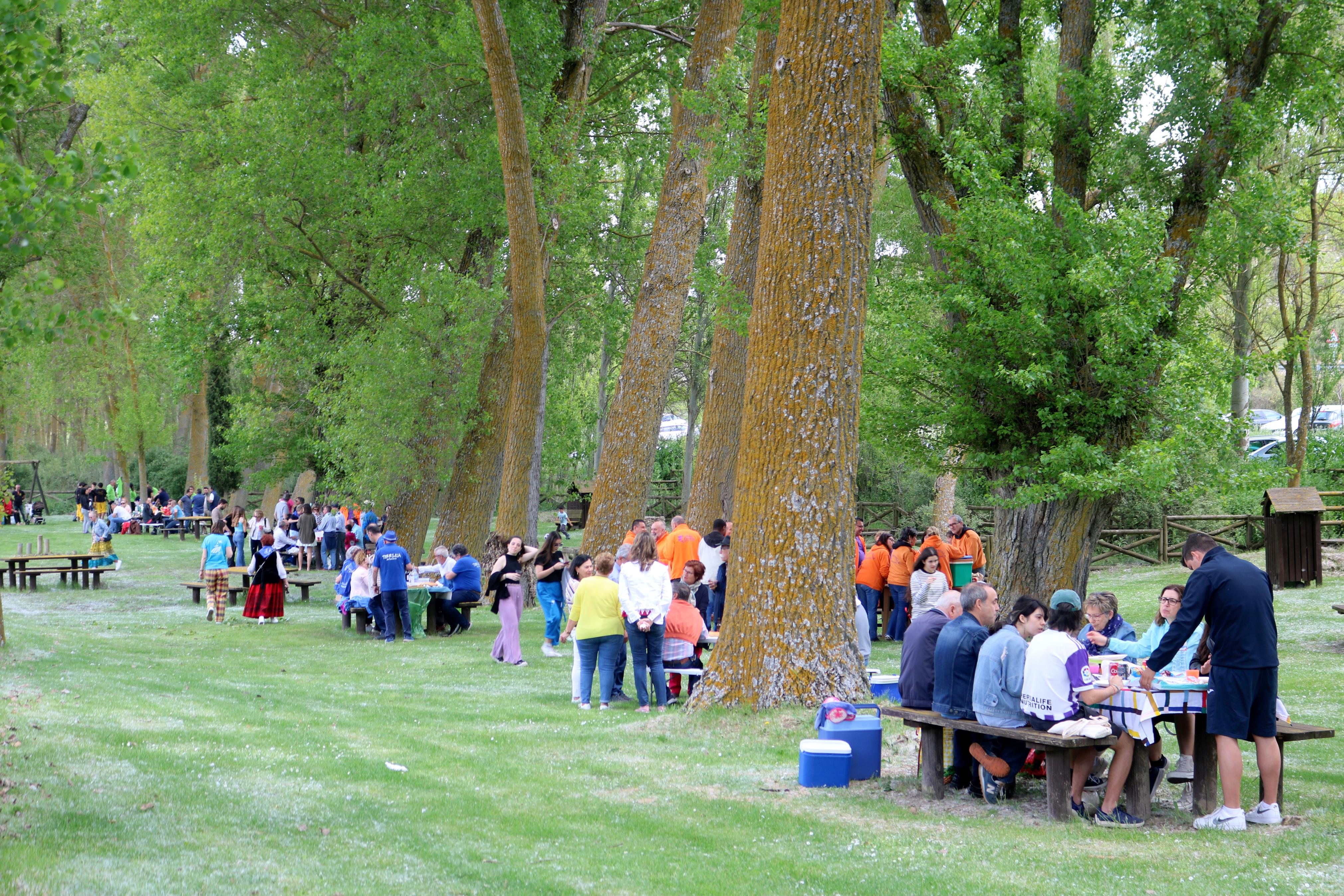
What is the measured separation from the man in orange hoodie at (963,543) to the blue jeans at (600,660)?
7286 millimetres

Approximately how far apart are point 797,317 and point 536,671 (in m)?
5.95

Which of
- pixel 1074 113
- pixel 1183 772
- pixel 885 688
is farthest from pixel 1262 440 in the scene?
pixel 1183 772

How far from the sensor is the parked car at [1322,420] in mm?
32812

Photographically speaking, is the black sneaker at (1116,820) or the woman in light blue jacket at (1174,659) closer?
the black sneaker at (1116,820)

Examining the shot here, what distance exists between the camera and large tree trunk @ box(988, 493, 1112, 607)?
43.3 feet

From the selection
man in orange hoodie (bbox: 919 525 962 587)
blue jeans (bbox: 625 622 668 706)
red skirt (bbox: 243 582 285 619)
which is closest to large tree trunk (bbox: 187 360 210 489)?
red skirt (bbox: 243 582 285 619)

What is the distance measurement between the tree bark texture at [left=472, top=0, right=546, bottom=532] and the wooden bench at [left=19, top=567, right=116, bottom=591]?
413 inches

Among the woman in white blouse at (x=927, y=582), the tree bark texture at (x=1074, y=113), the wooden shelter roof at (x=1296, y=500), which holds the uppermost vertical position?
the tree bark texture at (x=1074, y=113)

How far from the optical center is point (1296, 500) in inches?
769

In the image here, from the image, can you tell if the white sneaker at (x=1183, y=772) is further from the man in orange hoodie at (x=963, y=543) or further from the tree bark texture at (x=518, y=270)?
the tree bark texture at (x=518, y=270)

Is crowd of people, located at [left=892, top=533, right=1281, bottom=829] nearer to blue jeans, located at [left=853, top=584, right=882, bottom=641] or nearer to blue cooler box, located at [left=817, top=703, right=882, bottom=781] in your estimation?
blue cooler box, located at [left=817, top=703, right=882, bottom=781]

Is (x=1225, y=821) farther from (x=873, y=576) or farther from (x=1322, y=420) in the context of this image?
(x=1322, y=420)

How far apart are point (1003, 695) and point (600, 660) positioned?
4.76 metres

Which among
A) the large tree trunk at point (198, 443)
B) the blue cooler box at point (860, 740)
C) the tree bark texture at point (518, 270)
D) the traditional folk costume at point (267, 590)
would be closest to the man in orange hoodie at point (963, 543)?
the tree bark texture at point (518, 270)
